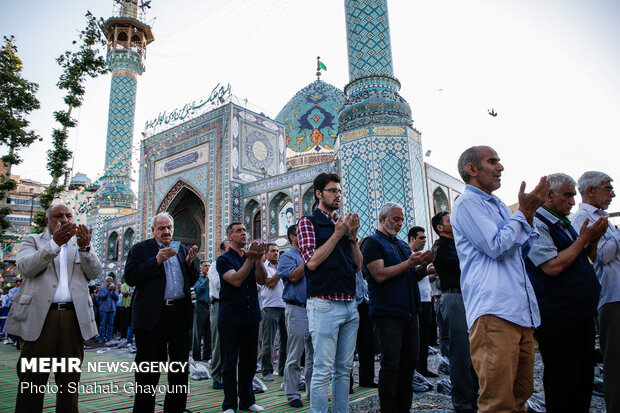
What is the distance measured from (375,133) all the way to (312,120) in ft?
33.4

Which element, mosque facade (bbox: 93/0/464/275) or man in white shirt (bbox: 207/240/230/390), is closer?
man in white shirt (bbox: 207/240/230/390)

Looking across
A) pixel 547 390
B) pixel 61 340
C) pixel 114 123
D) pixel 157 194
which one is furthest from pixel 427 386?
pixel 114 123

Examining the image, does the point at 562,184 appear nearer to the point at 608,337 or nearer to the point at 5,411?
the point at 608,337

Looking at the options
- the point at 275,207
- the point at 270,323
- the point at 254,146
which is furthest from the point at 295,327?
the point at 254,146

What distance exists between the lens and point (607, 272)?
2.41m

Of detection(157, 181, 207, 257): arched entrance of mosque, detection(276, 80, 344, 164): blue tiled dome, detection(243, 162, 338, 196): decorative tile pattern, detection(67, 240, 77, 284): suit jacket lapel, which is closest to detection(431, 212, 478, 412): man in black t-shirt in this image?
detection(67, 240, 77, 284): suit jacket lapel

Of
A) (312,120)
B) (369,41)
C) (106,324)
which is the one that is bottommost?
(106,324)

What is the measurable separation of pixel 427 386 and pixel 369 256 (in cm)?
189

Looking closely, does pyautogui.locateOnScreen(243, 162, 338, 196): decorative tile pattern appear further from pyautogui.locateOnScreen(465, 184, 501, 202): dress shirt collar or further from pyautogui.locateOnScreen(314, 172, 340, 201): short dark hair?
pyautogui.locateOnScreen(465, 184, 501, 202): dress shirt collar

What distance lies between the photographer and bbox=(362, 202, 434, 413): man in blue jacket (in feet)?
8.29

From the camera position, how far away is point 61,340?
8.27ft

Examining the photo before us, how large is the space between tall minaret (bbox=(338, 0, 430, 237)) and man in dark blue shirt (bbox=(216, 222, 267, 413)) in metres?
7.09

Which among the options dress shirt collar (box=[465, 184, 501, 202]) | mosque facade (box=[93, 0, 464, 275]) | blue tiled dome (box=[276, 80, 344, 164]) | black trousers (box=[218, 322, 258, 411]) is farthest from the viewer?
blue tiled dome (box=[276, 80, 344, 164])

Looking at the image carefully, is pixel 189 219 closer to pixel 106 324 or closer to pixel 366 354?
pixel 106 324
